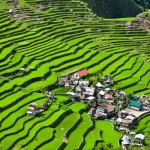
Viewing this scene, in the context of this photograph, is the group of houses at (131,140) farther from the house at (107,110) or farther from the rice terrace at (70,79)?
the house at (107,110)

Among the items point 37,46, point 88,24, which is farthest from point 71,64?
point 88,24

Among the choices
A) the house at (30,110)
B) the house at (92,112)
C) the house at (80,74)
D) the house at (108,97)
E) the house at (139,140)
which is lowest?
the house at (139,140)

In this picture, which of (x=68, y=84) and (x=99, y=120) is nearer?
(x=99, y=120)

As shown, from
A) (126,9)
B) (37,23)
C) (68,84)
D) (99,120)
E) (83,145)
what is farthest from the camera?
(126,9)

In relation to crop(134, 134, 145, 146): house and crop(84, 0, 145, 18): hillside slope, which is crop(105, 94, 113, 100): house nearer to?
crop(134, 134, 145, 146): house

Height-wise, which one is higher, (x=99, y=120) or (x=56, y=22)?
(x=56, y=22)

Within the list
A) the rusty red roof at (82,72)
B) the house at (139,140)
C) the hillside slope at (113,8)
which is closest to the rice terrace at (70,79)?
the house at (139,140)

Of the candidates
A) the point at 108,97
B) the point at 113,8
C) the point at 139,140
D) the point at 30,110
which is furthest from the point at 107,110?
the point at 113,8

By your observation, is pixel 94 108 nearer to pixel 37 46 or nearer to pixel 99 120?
pixel 99 120
